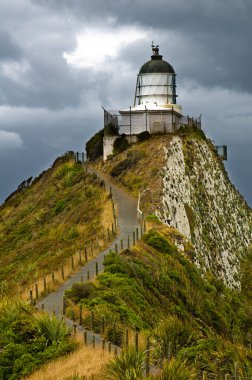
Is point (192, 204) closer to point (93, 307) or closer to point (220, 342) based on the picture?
point (93, 307)

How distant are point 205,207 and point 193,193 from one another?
225 centimetres

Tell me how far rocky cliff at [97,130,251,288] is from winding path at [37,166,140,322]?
2.90 feet

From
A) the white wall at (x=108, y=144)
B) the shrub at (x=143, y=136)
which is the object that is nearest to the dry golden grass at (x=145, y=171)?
the shrub at (x=143, y=136)

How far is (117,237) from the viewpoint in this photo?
144 ft

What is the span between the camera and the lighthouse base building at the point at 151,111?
233 ft

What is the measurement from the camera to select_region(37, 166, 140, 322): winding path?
1168 inches

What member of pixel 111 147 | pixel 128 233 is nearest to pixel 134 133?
pixel 111 147

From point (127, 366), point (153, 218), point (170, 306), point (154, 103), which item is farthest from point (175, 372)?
point (154, 103)

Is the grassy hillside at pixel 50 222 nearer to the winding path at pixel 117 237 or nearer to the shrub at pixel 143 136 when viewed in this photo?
the winding path at pixel 117 237

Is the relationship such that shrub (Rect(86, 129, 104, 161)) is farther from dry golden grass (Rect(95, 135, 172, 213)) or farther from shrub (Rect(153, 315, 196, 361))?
shrub (Rect(153, 315, 196, 361))

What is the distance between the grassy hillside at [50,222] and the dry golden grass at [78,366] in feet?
45.7

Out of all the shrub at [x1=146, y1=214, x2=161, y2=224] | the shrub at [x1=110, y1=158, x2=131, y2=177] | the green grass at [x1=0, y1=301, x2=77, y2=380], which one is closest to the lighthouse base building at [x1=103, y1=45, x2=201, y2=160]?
the shrub at [x1=110, y1=158, x2=131, y2=177]

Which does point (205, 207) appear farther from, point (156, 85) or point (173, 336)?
point (173, 336)

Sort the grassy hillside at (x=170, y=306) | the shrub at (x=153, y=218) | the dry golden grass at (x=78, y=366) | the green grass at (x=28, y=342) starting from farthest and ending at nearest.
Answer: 1. the shrub at (x=153, y=218)
2. the green grass at (x=28, y=342)
3. the grassy hillside at (x=170, y=306)
4. the dry golden grass at (x=78, y=366)
